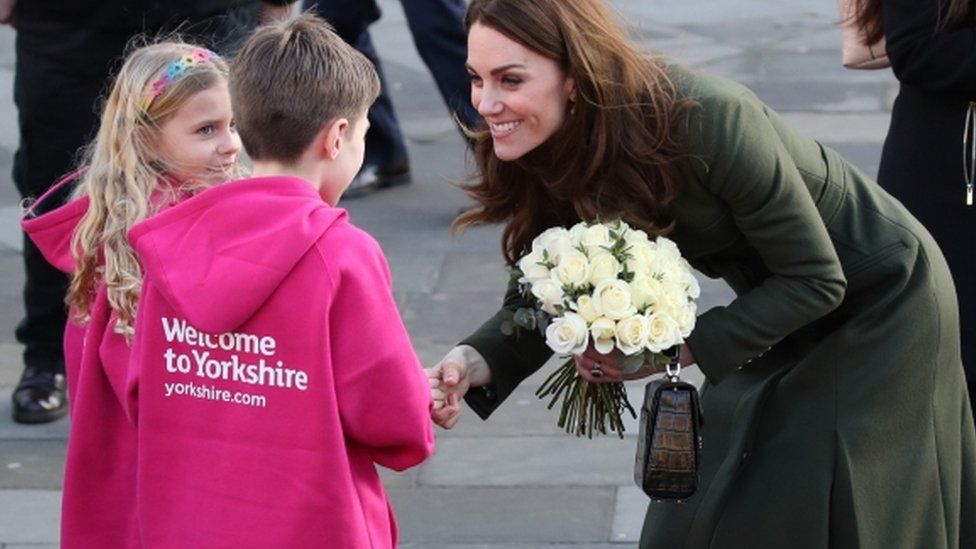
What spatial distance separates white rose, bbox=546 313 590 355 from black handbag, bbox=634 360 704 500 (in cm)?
19

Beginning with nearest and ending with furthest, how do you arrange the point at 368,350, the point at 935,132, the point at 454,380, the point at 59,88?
the point at 368,350 → the point at 454,380 → the point at 935,132 → the point at 59,88

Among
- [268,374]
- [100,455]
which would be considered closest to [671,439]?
[268,374]

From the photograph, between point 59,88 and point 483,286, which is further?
point 483,286

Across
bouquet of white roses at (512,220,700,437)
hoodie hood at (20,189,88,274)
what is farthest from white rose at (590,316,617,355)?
hoodie hood at (20,189,88,274)

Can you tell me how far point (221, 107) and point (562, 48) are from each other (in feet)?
2.60

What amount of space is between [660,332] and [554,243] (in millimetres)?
251

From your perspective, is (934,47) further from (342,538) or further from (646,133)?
(342,538)

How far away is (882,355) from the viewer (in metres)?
3.35

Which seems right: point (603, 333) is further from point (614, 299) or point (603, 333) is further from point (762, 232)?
point (762, 232)

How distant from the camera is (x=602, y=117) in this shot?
312 cm

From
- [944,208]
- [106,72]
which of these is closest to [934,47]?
[944,208]

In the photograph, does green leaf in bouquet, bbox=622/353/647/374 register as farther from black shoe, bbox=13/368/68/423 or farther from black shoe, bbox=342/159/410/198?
black shoe, bbox=342/159/410/198

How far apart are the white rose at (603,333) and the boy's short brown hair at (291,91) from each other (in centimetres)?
55

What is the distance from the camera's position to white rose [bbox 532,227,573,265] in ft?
10.5
